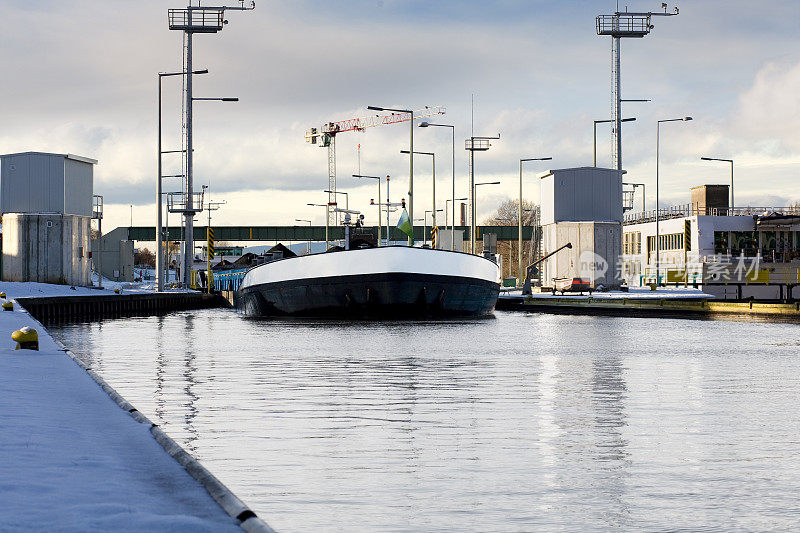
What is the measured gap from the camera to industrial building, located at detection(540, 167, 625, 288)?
254 feet

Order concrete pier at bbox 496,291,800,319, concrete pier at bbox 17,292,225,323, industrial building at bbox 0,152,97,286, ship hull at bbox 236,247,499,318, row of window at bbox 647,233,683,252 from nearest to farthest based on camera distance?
ship hull at bbox 236,247,499,318, concrete pier at bbox 17,292,225,323, concrete pier at bbox 496,291,800,319, industrial building at bbox 0,152,97,286, row of window at bbox 647,233,683,252

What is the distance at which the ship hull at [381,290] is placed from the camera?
42031mm

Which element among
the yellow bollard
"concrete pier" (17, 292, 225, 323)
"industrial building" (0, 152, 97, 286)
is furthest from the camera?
"industrial building" (0, 152, 97, 286)

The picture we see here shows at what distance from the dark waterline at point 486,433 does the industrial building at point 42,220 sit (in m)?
A: 46.9

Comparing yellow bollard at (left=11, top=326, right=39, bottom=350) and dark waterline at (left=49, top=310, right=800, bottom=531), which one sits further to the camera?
yellow bollard at (left=11, top=326, right=39, bottom=350)

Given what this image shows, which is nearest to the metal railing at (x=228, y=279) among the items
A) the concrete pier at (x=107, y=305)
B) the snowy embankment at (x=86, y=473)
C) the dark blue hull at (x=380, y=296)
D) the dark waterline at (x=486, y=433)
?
the concrete pier at (x=107, y=305)

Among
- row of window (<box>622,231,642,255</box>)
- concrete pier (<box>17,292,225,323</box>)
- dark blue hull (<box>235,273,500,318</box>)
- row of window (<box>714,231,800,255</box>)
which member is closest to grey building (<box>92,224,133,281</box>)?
row of window (<box>622,231,642,255</box>)

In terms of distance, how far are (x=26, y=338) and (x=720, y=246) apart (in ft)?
251

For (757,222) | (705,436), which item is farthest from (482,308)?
(757,222)

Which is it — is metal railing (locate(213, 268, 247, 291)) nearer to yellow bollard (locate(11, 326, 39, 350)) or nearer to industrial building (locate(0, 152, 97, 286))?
industrial building (locate(0, 152, 97, 286))

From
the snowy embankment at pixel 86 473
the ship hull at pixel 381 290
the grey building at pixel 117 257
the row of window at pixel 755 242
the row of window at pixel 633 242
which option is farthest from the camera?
the grey building at pixel 117 257

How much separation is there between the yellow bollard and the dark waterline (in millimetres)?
1296

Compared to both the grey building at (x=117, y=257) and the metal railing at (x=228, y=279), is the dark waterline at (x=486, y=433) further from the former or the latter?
the grey building at (x=117, y=257)

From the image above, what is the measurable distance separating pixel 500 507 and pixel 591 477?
142cm
